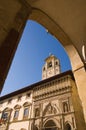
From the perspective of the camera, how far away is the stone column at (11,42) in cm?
110

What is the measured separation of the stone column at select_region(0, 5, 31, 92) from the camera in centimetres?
110

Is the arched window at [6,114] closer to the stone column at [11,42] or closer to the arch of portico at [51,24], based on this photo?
the arch of portico at [51,24]

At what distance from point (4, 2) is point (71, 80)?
52.3 feet

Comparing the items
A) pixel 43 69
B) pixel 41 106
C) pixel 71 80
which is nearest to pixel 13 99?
pixel 41 106

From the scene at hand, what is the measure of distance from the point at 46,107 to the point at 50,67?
1815 centimetres

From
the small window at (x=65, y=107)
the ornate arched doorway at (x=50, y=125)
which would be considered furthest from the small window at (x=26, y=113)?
the small window at (x=65, y=107)

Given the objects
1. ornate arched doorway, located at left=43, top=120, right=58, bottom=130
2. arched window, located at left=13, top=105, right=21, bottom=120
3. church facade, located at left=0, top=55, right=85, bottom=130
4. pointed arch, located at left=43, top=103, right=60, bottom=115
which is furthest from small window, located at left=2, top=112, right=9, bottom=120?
ornate arched doorway, located at left=43, top=120, right=58, bottom=130

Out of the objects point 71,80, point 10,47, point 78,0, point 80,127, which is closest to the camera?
point 10,47

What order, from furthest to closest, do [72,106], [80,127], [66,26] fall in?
[72,106] → [80,127] → [66,26]

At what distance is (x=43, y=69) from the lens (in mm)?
34594

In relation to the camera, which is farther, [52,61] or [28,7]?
[52,61]

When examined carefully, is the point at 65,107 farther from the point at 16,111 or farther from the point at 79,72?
the point at 79,72

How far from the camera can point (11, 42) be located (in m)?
1.27

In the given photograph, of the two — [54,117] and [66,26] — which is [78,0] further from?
[54,117]
